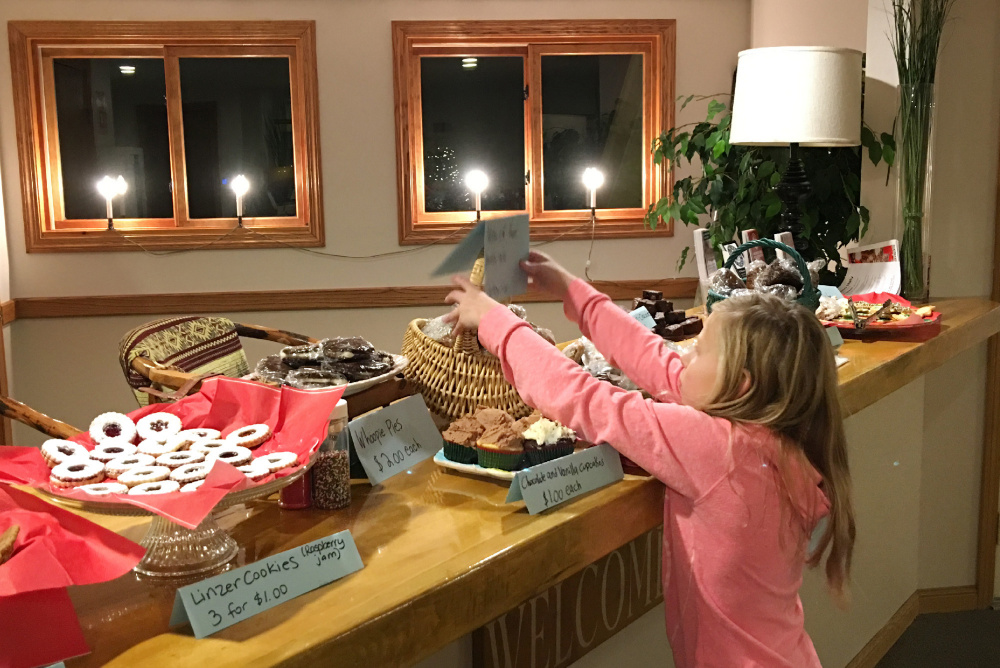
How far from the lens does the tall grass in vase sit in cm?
279

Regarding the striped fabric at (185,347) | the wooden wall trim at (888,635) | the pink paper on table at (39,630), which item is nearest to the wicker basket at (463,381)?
the pink paper on table at (39,630)

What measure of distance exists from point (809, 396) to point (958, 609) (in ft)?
7.44

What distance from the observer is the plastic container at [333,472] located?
1.22 m

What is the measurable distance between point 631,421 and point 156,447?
24.8 inches

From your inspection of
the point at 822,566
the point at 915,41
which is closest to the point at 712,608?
the point at 822,566

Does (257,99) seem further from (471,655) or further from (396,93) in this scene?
(471,655)

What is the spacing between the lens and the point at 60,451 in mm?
1090

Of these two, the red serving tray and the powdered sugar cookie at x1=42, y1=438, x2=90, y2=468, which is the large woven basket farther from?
the red serving tray

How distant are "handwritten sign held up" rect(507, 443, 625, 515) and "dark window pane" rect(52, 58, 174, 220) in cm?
390

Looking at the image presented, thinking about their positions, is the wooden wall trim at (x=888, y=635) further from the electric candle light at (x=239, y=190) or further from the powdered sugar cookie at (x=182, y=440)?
the electric candle light at (x=239, y=190)

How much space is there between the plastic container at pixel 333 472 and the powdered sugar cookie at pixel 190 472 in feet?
0.60

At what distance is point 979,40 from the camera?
289cm

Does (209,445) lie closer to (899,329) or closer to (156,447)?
(156,447)

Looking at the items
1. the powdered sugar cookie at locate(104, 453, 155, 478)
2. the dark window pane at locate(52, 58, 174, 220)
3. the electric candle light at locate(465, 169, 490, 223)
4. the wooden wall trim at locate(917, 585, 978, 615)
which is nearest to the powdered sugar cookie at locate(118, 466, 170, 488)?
the powdered sugar cookie at locate(104, 453, 155, 478)
